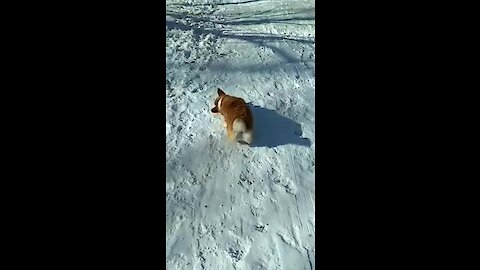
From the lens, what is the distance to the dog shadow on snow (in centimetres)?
405

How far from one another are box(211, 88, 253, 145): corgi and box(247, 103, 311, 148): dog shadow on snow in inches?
5.5

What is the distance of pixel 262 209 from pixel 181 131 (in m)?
1.11

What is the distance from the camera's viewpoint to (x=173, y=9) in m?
5.74

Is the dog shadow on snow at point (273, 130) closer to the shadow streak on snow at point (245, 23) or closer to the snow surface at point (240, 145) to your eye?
the snow surface at point (240, 145)

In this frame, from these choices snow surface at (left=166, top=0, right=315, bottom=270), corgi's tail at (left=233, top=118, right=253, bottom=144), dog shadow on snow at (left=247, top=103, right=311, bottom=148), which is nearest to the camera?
snow surface at (left=166, top=0, right=315, bottom=270)

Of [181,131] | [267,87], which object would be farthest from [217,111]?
[267,87]

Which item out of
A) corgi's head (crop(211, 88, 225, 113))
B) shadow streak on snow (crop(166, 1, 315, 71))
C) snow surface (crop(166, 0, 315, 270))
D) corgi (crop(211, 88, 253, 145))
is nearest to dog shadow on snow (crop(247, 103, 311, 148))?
snow surface (crop(166, 0, 315, 270))

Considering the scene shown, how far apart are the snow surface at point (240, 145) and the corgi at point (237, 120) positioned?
91mm

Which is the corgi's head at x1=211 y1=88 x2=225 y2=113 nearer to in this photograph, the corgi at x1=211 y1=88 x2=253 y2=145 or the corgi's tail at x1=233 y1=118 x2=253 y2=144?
the corgi at x1=211 y1=88 x2=253 y2=145

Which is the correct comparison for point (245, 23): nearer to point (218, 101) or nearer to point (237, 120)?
point (218, 101)

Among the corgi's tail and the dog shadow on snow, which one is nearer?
the corgi's tail

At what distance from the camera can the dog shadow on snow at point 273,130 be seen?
4055 millimetres

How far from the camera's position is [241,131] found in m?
3.91
